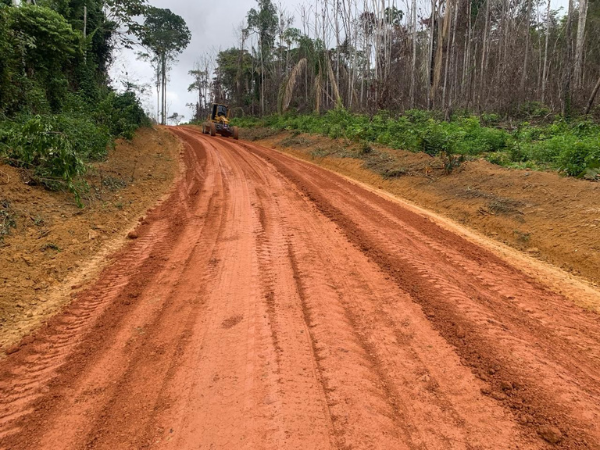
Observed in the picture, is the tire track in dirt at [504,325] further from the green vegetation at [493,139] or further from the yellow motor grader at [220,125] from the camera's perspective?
the yellow motor grader at [220,125]

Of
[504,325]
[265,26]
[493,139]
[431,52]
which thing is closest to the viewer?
[504,325]

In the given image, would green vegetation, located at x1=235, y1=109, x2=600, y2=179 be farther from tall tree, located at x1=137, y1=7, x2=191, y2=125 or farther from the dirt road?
tall tree, located at x1=137, y1=7, x2=191, y2=125

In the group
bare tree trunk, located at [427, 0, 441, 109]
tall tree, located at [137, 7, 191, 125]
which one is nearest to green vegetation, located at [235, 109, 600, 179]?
bare tree trunk, located at [427, 0, 441, 109]

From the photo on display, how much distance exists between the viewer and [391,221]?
6.50 m

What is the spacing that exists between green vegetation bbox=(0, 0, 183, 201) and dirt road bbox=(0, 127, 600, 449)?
279 centimetres

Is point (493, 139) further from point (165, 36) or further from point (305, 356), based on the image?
point (165, 36)

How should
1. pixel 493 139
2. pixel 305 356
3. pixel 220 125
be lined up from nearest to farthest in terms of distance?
pixel 305 356 → pixel 493 139 → pixel 220 125

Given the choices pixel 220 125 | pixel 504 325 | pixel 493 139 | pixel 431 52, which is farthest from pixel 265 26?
pixel 504 325

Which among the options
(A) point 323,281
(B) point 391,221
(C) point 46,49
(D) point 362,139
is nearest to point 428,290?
(A) point 323,281

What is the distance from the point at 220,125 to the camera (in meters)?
23.4

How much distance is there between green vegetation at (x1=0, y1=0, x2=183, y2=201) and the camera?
601cm

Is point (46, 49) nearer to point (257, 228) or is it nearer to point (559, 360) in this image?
point (257, 228)

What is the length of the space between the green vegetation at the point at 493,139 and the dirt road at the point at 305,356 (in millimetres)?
4028

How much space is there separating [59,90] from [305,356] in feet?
44.0
